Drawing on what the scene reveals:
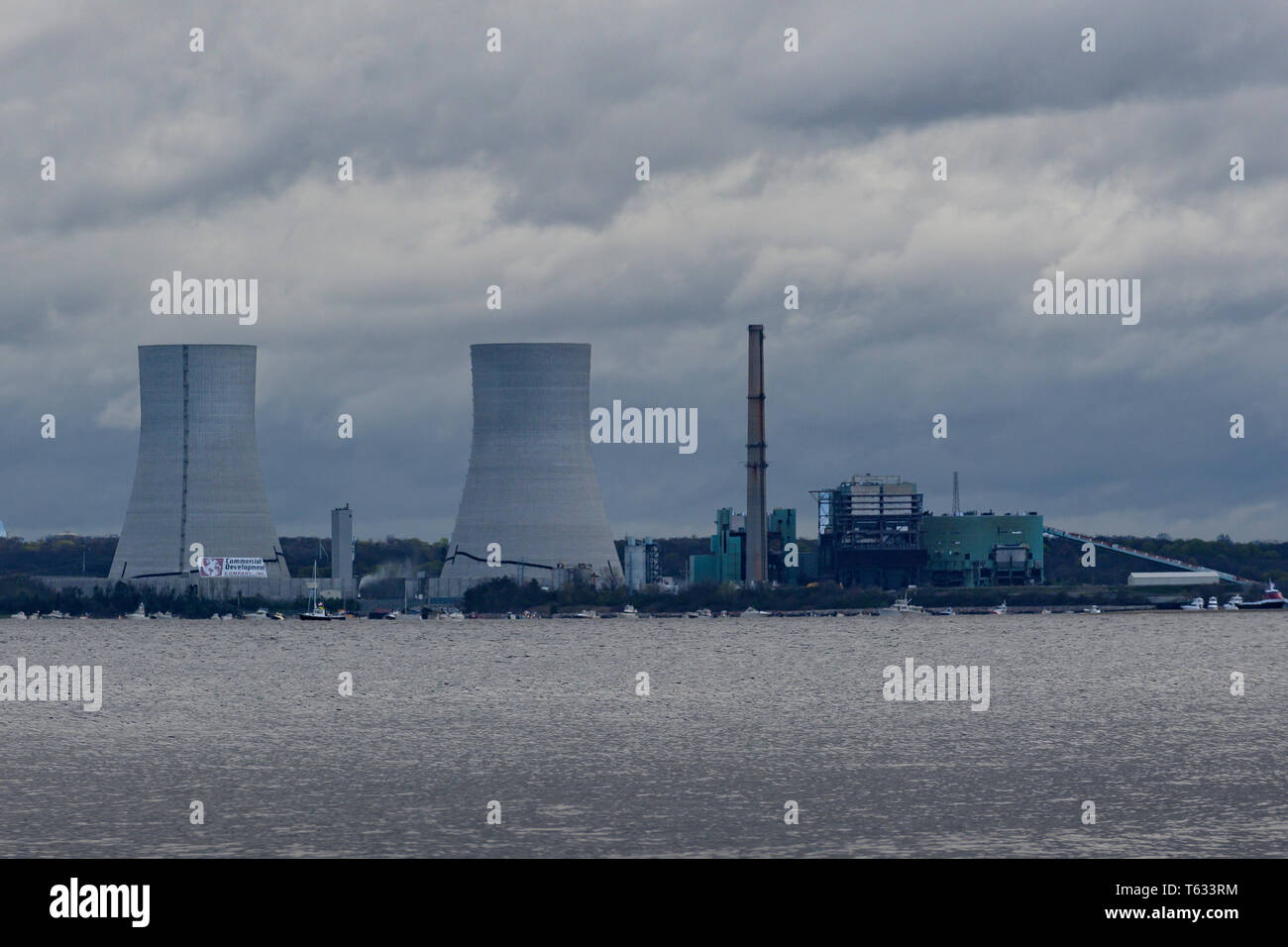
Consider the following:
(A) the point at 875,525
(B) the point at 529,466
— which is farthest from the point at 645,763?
(A) the point at 875,525

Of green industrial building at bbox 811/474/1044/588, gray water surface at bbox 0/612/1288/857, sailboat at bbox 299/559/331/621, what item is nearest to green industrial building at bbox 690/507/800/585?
green industrial building at bbox 811/474/1044/588

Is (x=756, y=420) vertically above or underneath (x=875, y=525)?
above

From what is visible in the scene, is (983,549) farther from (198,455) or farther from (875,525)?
(198,455)

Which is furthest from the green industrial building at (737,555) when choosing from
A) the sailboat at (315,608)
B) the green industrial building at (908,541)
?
the sailboat at (315,608)

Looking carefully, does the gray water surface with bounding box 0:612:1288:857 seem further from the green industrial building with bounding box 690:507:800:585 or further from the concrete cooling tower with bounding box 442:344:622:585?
the green industrial building with bounding box 690:507:800:585

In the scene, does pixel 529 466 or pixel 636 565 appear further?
pixel 636 565
